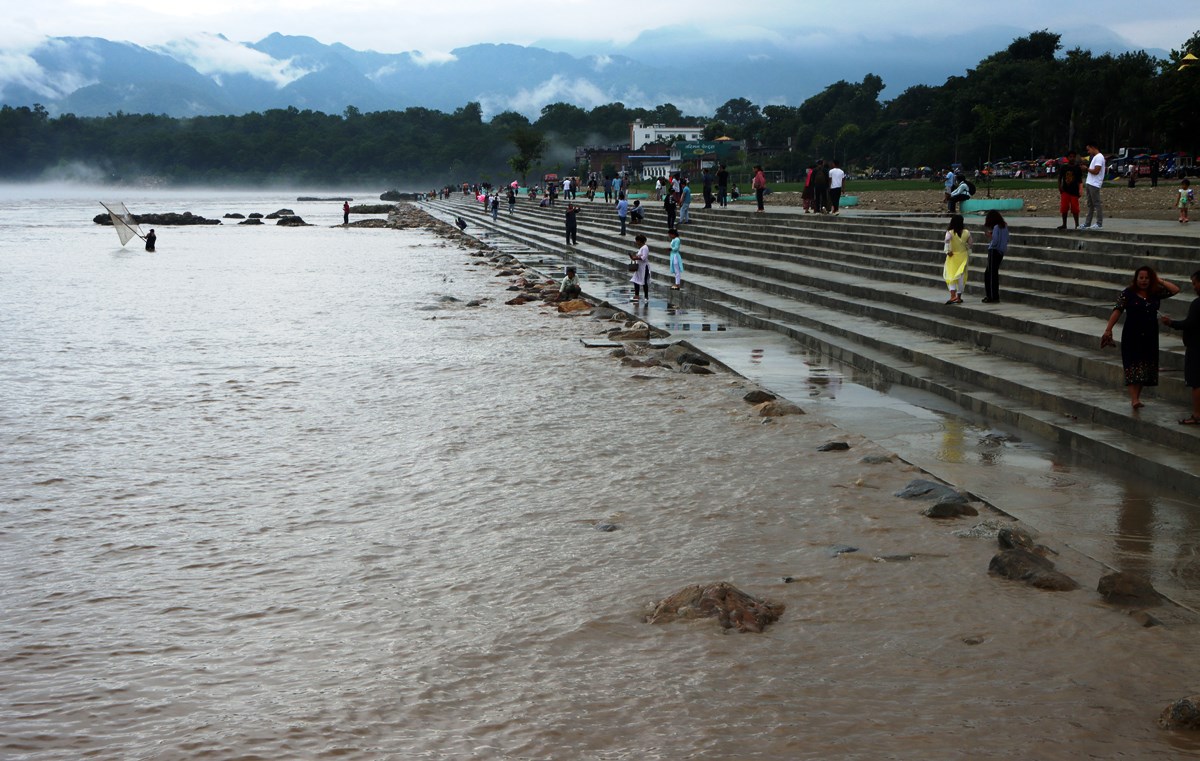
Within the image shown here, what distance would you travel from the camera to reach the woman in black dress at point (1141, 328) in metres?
8.61

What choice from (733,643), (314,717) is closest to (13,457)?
(314,717)

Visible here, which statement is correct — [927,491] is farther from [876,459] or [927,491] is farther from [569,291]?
[569,291]

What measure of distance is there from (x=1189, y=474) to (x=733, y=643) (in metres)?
3.88

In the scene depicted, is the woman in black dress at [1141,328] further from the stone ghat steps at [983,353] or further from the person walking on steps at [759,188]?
the person walking on steps at [759,188]

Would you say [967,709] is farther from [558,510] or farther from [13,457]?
[13,457]

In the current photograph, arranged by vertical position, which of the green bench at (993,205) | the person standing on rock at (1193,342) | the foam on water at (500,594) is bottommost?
the foam on water at (500,594)

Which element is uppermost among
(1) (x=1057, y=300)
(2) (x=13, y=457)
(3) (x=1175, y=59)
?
(3) (x=1175, y=59)

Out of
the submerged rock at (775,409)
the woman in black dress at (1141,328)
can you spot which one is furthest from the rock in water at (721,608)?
the submerged rock at (775,409)

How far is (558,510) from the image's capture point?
25.9 ft

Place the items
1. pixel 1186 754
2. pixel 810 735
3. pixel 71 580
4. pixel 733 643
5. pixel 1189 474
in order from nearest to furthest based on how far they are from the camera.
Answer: pixel 1186 754 → pixel 810 735 → pixel 733 643 → pixel 71 580 → pixel 1189 474

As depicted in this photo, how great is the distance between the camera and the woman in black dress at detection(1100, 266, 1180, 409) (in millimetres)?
8609

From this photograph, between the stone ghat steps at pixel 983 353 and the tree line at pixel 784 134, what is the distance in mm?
30310

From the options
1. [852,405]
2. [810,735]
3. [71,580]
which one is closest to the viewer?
[810,735]

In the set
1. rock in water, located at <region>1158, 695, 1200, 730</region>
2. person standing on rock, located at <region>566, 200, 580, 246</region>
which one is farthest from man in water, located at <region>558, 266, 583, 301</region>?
rock in water, located at <region>1158, 695, 1200, 730</region>
